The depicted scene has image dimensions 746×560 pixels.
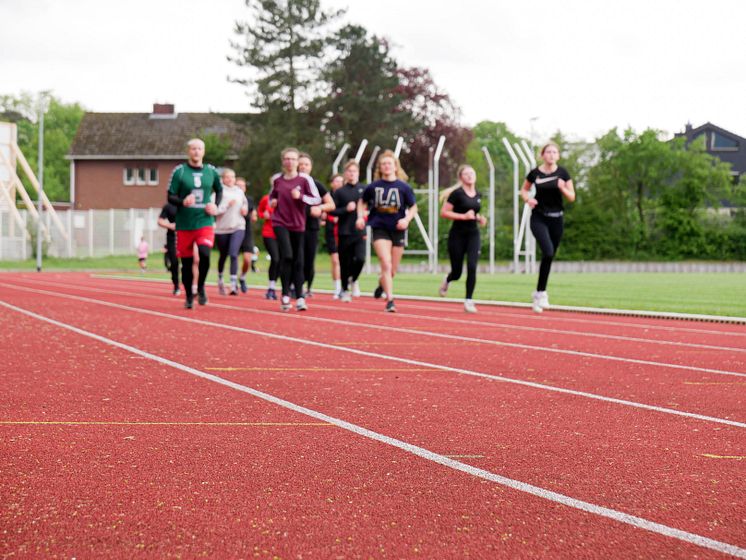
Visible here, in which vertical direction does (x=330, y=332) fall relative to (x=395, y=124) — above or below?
below

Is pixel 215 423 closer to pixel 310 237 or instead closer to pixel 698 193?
pixel 310 237

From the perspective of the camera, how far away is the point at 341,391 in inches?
274

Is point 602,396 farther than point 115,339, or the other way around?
point 115,339

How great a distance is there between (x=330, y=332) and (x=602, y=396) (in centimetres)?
470

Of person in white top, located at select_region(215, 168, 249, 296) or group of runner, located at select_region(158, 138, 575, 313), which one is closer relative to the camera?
group of runner, located at select_region(158, 138, 575, 313)

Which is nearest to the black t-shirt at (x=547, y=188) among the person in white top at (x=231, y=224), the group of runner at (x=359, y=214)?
the group of runner at (x=359, y=214)

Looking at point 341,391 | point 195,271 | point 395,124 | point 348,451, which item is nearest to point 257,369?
point 341,391

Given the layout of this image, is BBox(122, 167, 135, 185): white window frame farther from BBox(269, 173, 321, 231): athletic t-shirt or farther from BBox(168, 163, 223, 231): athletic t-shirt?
BBox(168, 163, 223, 231): athletic t-shirt

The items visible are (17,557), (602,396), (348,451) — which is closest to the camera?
(17,557)

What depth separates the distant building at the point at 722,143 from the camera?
157 ft

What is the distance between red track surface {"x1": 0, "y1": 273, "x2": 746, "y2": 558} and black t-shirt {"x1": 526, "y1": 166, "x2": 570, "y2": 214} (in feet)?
16.7

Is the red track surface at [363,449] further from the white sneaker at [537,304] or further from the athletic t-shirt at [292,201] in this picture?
the athletic t-shirt at [292,201]

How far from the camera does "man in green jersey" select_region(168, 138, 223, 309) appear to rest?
1452 cm

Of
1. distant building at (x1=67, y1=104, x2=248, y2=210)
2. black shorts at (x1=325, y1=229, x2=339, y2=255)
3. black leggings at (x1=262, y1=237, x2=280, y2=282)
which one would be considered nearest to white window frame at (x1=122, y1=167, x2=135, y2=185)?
distant building at (x1=67, y1=104, x2=248, y2=210)
